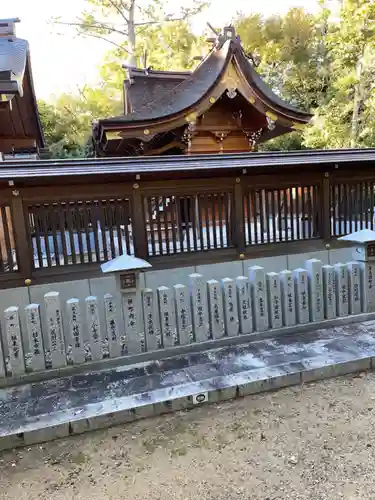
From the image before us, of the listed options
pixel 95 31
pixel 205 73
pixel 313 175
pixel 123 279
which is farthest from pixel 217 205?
pixel 95 31

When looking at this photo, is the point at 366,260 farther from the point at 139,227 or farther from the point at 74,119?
the point at 74,119

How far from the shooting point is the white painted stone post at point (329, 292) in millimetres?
5293

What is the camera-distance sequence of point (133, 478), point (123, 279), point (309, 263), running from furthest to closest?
point (309, 263)
point (123, 279)
point (133, 478)

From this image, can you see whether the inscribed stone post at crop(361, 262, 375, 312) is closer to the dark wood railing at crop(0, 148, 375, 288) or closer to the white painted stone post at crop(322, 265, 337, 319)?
the white painted stone post at crop(322, 265, 337, 319)

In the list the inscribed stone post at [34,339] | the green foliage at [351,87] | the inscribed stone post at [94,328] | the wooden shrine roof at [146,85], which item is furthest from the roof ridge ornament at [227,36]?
the green foliage at [351,87]

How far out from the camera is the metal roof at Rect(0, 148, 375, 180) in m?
5.09

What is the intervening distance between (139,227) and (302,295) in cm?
248

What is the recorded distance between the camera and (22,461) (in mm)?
3145

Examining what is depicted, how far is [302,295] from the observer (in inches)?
207

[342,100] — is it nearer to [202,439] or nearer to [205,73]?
[205,73]

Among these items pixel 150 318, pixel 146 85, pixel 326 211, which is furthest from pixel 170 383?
pixel 146 85

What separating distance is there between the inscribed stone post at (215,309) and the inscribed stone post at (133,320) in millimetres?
884

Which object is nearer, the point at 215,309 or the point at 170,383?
the point at 170,383

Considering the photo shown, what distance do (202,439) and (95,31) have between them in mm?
23774
